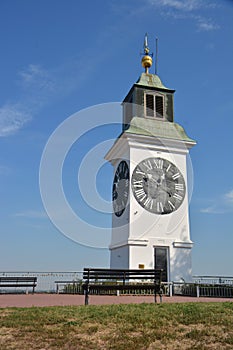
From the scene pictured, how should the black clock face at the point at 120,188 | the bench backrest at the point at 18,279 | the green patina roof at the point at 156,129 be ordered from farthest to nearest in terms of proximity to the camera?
the green patina roof at the point at 156,129
the black clock face at the point at 120,188
the bench backrest at the point at 18,279

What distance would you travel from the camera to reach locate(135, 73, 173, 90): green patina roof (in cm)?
2700

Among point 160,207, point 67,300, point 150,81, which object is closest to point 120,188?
point 160,207

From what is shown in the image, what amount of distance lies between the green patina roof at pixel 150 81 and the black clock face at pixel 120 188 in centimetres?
595

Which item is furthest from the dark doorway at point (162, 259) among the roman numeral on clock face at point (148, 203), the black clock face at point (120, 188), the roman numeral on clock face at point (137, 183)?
the roman numeral on clock face at point (137, 183)

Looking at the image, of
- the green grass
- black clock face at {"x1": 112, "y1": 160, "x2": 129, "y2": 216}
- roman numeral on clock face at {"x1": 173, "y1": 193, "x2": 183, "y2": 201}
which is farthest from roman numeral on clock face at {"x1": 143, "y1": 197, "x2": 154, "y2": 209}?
the green grass

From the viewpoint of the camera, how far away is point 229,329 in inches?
253

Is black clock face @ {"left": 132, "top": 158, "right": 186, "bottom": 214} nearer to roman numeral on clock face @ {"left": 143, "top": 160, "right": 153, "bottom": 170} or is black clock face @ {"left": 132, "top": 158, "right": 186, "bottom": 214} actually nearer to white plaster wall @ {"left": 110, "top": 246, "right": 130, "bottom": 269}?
roman numeral on clock face @ {"left": 143, "top": 160, "right": 153, "bottom": 170}

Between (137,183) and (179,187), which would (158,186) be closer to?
(137,183)

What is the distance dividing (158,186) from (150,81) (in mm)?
8577

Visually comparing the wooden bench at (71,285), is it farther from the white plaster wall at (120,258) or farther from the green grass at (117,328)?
the green grass at (117,328)

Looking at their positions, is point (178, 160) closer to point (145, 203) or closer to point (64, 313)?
point (145, 203)

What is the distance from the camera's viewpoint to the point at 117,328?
640 cm

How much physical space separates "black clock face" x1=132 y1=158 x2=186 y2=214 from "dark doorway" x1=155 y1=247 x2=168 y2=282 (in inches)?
89.0

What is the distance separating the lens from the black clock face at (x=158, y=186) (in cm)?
2305
